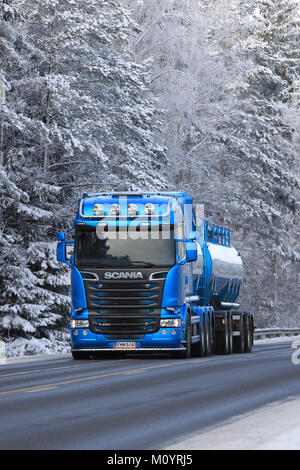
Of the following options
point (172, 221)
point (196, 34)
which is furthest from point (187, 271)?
point (196, 34)

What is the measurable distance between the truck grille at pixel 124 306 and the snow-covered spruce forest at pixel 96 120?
626cm

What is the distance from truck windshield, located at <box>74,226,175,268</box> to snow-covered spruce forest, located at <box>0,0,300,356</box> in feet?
18.6

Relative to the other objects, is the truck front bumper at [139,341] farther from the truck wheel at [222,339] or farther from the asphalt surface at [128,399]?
the truck wheel at [222,339]

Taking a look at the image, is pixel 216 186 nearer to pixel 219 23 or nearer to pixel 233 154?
pixel 233 154

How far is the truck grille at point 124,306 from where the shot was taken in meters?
26.4

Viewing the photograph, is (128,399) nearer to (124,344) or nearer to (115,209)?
(124,344)

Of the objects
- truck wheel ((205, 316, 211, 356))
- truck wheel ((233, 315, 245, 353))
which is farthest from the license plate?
truck wheel ((233, 315, 245, 353))

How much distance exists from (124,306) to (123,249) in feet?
4.31

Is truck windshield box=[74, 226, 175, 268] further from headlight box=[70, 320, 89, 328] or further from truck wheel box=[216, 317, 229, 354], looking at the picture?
truck wheel box=[216, 317, 229, 354]

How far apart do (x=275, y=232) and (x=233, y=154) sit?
7.11 meters

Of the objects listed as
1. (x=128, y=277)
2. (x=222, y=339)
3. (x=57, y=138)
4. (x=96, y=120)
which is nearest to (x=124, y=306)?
(x=128, y=277)

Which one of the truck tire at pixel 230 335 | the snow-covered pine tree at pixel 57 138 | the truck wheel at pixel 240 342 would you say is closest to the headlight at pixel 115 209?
the snow-covered pine tree at pixel 57 138

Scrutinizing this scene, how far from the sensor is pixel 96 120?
37156mm

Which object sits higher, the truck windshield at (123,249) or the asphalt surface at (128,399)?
the truck windshield at (123,249)
